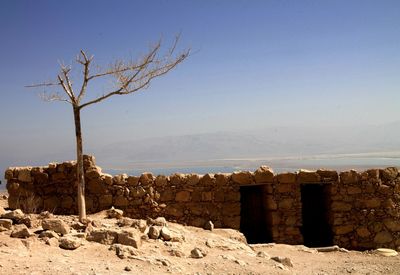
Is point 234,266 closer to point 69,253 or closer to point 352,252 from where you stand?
point 69,253

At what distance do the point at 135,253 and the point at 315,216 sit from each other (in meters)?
6.53

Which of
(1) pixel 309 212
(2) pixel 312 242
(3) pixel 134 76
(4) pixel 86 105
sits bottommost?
(2) pixel 312 242

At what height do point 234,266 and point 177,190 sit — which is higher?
point 177,190

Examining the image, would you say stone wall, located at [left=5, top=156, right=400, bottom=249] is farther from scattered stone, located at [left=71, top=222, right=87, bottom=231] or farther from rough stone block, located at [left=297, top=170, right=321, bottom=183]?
scattered stone, located at [left=71, top=222, right=87, bottom=231]

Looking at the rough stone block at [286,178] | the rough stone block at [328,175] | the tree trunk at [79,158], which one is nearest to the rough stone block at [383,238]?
the rough stone block at [328,175]

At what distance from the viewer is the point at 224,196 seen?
958 centimetres

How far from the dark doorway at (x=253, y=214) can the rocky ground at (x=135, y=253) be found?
2.06 metres

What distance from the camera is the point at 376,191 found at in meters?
9.70

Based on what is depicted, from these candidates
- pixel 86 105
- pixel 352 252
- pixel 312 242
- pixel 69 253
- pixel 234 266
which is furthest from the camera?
pixel 312 242

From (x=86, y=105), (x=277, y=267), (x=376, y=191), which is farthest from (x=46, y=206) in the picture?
(x=376, y=191)

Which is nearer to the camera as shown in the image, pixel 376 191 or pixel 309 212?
pixel 376 191

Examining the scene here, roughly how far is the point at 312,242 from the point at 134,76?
650 cm

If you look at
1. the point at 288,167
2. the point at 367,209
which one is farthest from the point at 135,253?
the point at 288,167

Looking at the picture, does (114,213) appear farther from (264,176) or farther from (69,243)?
(264,176)
